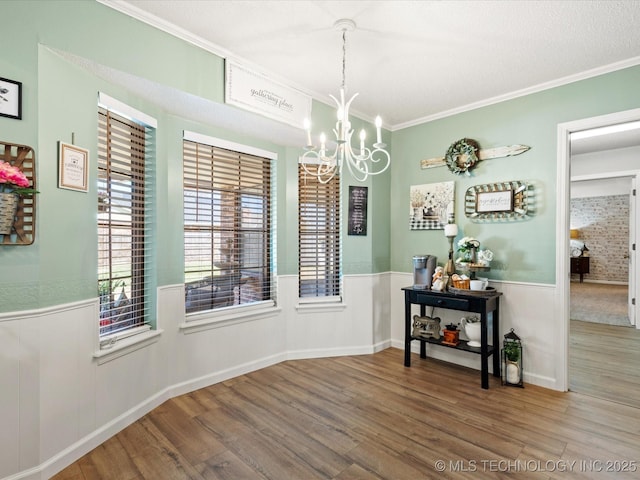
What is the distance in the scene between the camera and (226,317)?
317 cm

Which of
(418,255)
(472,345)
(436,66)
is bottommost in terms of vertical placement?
(472,345)

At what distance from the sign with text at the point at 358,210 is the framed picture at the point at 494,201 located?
118 cm

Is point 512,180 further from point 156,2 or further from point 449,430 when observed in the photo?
point 156,2

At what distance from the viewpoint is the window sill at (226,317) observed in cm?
294

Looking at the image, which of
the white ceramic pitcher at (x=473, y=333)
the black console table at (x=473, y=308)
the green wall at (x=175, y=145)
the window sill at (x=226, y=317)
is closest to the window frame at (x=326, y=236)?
the green wall at (x=175, y=145)

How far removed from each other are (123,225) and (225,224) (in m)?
0.92

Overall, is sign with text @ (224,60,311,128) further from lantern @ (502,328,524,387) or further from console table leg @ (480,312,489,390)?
lantern @ (502,328,524,387)

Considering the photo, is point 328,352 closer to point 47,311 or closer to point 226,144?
point 226,144

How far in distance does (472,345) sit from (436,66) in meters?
2.51

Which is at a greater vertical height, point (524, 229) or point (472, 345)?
point (524, 229)

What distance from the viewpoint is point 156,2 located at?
207 cm

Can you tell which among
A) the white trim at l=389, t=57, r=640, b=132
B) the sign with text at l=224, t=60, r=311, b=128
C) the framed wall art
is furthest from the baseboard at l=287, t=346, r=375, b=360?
the white trim at l=389, t=57, r=640, b=132

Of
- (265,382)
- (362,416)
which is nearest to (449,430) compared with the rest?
(362,416)

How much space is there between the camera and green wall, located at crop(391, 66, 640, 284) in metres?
2.85
